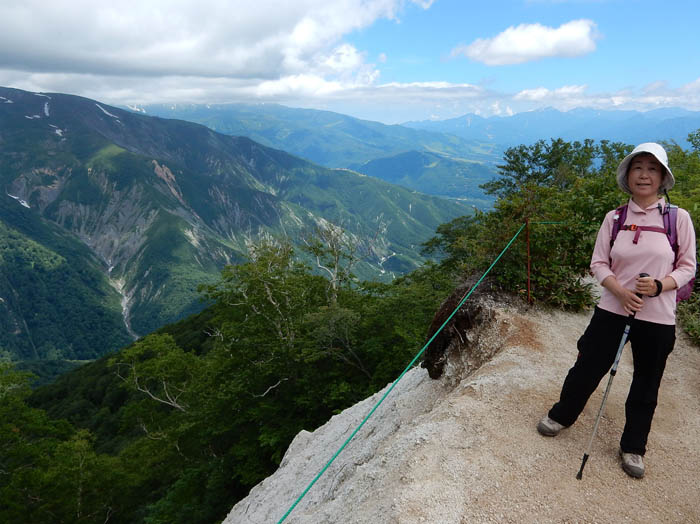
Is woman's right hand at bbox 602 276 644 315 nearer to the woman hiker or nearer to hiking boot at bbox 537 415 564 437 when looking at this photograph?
the woman hiker

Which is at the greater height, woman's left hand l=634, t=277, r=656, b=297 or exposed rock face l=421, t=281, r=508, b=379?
woman's left hand l=634, t=277, r=656, b=297

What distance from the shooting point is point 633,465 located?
14.2 ft

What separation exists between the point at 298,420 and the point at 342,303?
8.53 meters

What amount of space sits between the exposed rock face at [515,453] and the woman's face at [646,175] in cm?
316

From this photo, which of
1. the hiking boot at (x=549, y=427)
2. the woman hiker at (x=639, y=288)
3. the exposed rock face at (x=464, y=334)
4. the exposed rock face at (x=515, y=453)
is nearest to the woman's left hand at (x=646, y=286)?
the woman hiker at (x=639, y=288)

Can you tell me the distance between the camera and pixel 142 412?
1323 inches

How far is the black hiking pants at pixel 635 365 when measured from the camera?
13.5 ft

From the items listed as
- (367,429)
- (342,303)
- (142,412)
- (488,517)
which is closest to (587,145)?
(342,303)

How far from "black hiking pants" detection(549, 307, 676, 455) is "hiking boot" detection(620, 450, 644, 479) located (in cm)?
6

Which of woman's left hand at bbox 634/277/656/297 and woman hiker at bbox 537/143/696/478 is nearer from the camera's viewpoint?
woman's left hand at bbox 634/277/656/297

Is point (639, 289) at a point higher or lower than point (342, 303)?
higher

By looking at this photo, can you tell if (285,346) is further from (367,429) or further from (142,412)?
(142,412)

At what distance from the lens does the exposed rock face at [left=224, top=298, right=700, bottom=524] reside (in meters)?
4.06

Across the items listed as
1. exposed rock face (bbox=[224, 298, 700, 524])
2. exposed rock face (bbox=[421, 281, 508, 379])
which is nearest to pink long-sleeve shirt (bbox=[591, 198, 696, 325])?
exposed rock face (bbox=[224, 298, 700, 524])
